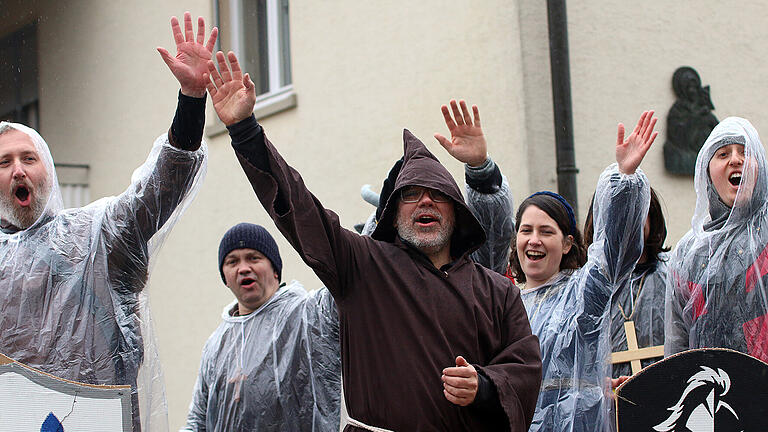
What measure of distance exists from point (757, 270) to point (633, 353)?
0.73m

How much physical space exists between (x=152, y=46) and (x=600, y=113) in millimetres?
4725

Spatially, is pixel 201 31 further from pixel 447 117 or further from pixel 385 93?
pixel 385 93

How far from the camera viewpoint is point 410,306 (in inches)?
126

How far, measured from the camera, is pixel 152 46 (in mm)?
9289

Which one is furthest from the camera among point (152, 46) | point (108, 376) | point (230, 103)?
point (152, 46)

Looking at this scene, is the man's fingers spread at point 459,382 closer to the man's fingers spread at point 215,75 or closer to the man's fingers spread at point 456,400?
the man's fingers spread at point 456,400

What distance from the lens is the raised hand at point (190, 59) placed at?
125 inches

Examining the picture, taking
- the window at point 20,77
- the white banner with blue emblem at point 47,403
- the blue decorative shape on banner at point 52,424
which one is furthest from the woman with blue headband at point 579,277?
the window at point 20,77

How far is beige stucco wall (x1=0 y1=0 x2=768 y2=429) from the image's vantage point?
614cm

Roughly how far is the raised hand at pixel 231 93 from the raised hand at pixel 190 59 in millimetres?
30

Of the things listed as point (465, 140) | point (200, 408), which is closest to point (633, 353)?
point (465, 140)

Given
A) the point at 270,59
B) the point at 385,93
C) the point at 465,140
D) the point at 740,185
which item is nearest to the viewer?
the point at 740,185

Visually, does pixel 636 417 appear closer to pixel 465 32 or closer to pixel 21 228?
pixel 21 228

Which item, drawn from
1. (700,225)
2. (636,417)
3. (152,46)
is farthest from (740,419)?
(152,46)
